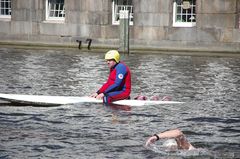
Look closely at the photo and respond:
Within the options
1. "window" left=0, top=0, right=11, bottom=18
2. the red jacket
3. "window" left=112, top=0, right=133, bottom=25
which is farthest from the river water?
"window" left=0, top=0, right=11, bottom=18

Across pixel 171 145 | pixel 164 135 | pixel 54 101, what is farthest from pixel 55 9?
pixel 164 135

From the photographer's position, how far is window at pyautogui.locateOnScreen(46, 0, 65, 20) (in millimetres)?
36188

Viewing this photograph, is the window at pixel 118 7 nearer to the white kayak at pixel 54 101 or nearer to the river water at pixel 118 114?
the river water at pixel 118 114

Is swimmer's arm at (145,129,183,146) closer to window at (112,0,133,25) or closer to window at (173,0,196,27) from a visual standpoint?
window at (173,0,196,27)

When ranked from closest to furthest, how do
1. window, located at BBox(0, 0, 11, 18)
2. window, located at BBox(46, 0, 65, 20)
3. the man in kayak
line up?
1. the man in kayak
2. window, located at BBox(46, 0, 65, 20)
3. window, located at BBox(0, 0, 11, 18)

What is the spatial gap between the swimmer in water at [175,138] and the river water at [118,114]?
0.43 ft

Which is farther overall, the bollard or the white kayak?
the bollard

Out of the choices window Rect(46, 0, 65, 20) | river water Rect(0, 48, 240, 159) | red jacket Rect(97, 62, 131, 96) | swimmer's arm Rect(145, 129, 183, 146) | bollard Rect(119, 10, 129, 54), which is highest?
window Rect(46, 0, 65, 20)

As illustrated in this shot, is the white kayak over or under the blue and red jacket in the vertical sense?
under

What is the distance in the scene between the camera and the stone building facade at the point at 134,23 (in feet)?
107

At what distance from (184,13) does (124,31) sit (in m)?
3.66

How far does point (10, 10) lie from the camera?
3716 cm

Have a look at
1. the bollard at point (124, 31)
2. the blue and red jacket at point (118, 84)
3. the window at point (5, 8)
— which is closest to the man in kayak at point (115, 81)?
the blue and red jacket at point (118, 84)

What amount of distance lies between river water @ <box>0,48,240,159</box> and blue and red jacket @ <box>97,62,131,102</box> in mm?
425
